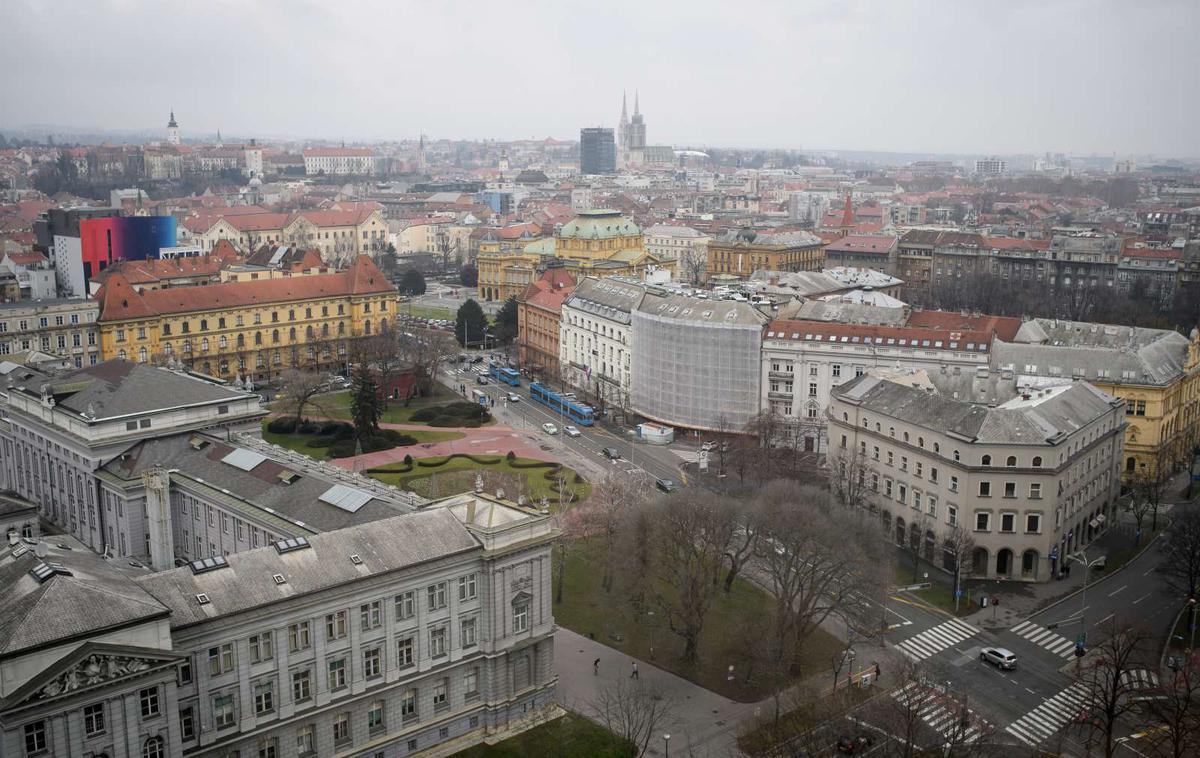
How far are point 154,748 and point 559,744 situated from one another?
18.5 metres

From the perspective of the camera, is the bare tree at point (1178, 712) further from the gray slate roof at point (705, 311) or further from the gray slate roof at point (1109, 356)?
the gray slate roof at point (705, 311)

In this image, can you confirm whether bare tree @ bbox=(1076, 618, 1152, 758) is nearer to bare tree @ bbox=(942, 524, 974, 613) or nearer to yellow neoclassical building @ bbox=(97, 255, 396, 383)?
bare tree @ bbox=(942, 524, 974, 613)

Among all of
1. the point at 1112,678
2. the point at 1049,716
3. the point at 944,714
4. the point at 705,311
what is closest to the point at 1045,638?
the point at 1112,678

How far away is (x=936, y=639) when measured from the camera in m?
66.1

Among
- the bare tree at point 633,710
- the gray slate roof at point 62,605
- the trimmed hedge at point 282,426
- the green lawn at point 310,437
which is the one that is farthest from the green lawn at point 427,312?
the gray slate roof at point 62,605

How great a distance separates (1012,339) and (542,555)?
6942 centimetres

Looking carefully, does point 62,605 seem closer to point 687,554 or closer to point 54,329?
point 687,554

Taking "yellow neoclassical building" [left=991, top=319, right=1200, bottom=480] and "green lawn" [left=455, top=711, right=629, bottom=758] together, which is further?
"yellow neoclassical building" [left=991, top=319, right=1200, bottom=480]

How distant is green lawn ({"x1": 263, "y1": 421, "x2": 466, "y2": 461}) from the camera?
325ft

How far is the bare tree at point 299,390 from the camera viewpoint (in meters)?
105

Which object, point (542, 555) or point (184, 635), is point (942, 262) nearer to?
point (542, 555)

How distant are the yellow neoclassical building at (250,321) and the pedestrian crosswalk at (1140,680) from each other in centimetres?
8929

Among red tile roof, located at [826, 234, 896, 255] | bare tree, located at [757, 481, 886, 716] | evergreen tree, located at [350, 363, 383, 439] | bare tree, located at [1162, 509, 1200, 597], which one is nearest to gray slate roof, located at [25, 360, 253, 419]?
evergreen tree, located at [350, 363, 383, 439]

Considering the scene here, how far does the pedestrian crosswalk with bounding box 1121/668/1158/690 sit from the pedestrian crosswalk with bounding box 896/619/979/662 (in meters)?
8.87
